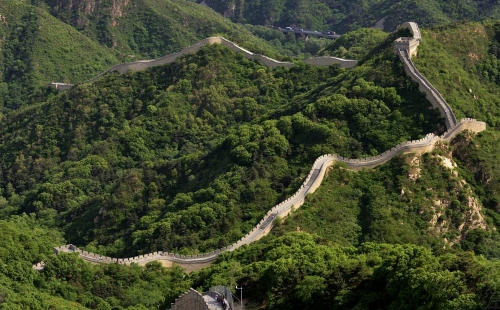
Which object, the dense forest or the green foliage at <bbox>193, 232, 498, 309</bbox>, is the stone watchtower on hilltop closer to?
the dense forest

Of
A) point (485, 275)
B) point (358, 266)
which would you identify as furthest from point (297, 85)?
point (485, 275)

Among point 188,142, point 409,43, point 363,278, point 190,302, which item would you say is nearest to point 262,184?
point 409,43

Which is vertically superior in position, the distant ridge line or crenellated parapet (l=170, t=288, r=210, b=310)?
the distant ridge line

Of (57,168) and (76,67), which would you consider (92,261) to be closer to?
(57,168)

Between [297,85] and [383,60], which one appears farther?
[297,85]

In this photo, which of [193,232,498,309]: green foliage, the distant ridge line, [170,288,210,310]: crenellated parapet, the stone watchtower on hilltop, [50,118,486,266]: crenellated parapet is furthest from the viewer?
the distant ridge line

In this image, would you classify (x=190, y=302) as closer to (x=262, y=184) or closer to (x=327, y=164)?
(x=327, y=164)

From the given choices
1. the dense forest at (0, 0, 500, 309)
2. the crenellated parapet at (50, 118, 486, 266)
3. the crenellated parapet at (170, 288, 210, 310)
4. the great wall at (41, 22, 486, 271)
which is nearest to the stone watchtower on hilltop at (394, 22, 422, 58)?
the great wall at (41, 22, 486, 271)

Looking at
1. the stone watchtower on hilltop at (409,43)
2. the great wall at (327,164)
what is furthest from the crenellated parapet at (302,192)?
the stone watchtower on hilltop at (409,43)
